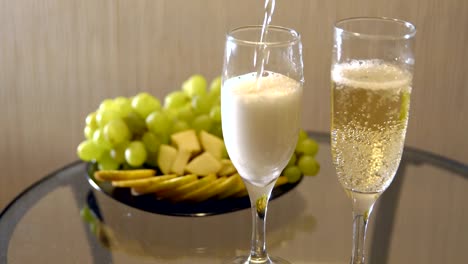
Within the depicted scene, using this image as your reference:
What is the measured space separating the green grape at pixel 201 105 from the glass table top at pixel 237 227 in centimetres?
21

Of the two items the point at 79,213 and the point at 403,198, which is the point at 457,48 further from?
the point at 79,213

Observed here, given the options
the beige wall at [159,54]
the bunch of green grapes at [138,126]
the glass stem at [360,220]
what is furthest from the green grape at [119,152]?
the beige wall at [159,54]

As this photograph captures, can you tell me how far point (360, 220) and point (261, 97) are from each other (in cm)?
22

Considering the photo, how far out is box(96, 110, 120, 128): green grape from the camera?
3.84 ft

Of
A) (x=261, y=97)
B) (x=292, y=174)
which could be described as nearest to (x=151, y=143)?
(x=292, y=174)

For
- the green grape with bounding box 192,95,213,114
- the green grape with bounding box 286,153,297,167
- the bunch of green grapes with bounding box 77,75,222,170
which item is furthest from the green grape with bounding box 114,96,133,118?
the green grape with bounding box 286,153,297,167

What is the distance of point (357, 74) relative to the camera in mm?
785

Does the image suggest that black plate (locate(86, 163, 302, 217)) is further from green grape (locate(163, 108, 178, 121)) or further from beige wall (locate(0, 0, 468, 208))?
beige wall (locate(0, 0, 468, 208))

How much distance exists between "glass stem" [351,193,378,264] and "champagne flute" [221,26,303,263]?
106mm

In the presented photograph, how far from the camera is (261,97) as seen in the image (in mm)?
831

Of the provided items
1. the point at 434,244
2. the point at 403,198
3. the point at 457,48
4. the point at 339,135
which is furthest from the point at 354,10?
the point at 339,135

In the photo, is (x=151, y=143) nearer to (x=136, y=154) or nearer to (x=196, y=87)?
(x=136, y=154)

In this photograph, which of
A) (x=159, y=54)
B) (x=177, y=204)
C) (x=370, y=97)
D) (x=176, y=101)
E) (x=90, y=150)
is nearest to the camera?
(x=370, y=97)

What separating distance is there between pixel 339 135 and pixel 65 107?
1.12 metres
